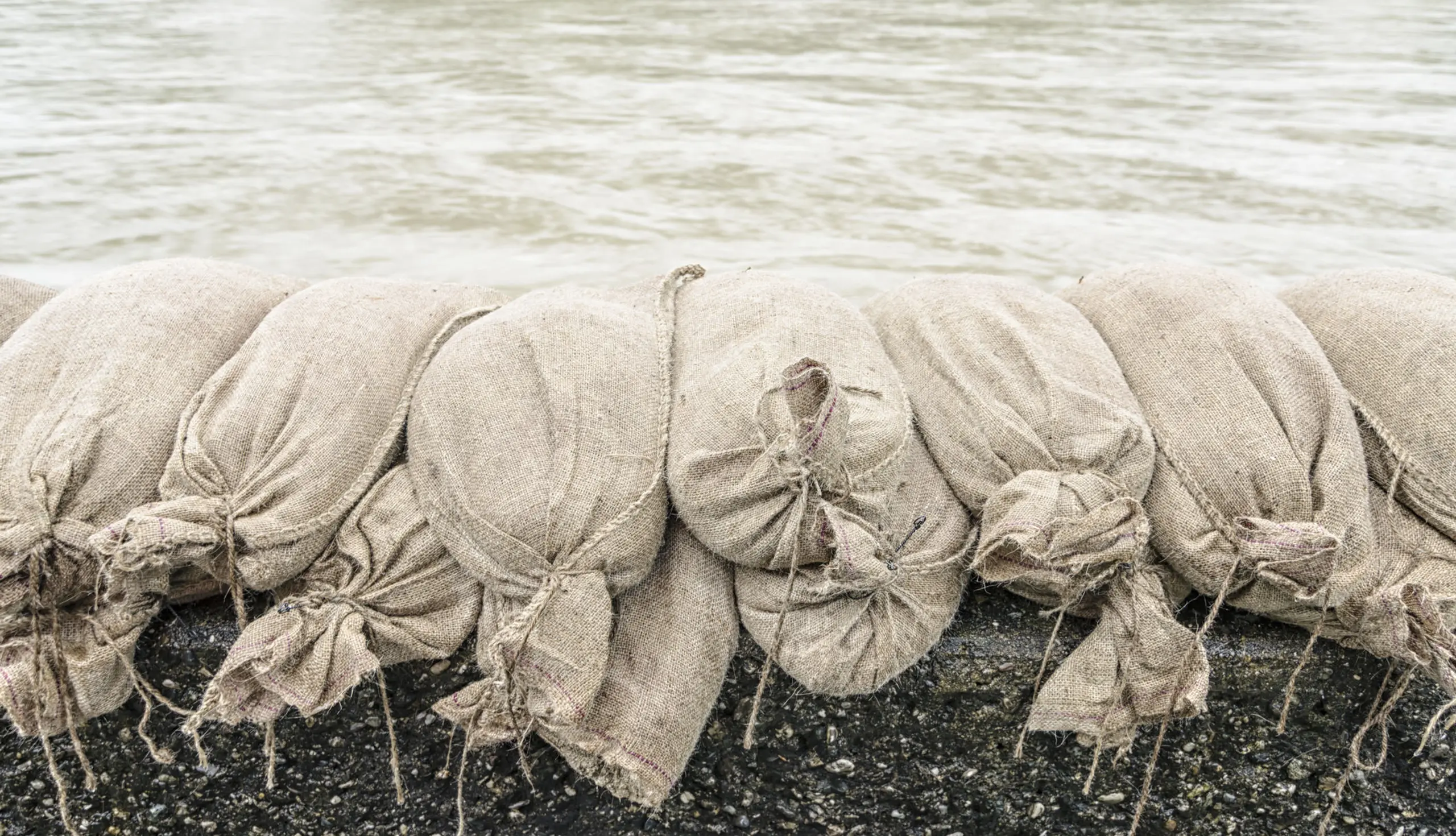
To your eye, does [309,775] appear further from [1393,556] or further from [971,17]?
[971,17]

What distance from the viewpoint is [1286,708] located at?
150 centimetres

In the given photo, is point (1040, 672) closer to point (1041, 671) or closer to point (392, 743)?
point (1041, 671)

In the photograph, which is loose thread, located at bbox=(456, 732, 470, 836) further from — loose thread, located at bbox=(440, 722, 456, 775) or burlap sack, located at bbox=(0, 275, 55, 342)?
burlap sack, located at bbox=(0, 275, 55, 342)

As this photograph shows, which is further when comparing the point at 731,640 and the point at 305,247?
the point at 305,247

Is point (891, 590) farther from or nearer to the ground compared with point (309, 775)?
farther from the ground

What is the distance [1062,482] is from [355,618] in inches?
36.1

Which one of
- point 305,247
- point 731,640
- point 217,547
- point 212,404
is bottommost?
point 305,247

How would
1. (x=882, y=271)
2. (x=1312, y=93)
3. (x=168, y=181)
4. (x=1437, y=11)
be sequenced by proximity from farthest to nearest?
(x=1437, y=11) < (x=1312, y=93) < (x=168, y=181) < (x=882, y=271)

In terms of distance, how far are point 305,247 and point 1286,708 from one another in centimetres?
316

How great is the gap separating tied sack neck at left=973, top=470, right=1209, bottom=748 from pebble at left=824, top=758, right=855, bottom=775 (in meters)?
0.24

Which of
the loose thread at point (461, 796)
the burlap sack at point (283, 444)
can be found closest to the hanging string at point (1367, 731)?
the loose thread at point (461, 796)

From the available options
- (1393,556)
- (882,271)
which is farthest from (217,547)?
(882,271)

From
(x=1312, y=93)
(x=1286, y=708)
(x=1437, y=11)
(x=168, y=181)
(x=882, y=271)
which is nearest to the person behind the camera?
(x=1286, y=708)

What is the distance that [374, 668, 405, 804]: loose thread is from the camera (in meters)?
1.43
